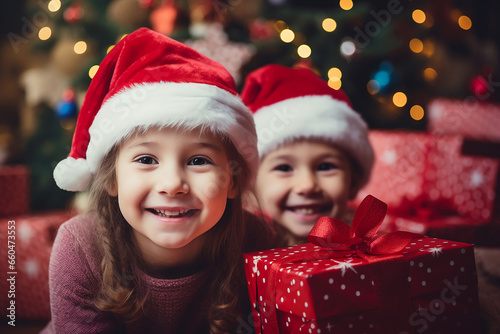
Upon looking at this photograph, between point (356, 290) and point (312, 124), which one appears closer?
point (356, 290)

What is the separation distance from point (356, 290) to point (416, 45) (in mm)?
1946

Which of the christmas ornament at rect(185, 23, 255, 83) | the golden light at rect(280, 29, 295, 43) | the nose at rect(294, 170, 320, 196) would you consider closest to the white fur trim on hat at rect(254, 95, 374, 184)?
the nose at rect(294, 170, 320, 196)

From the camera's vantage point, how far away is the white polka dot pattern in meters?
0.87

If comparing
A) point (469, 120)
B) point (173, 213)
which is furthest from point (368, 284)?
point (469, 120)

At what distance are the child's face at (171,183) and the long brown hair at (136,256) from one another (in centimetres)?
7

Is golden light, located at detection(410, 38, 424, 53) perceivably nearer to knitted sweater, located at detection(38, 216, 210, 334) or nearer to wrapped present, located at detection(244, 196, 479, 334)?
wrapped present, located at detection(244, 196, 479, 334)

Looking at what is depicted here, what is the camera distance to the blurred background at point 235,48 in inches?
83.8

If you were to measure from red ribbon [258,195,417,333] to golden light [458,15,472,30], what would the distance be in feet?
7.14

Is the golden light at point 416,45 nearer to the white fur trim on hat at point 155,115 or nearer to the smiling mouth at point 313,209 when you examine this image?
the smiling mouth at point 313,209

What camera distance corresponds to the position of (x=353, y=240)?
3.24 feet

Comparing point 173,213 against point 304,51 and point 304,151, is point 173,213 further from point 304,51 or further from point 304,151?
point 304,51

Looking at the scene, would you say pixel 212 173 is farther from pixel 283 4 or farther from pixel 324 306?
pixel 283 4

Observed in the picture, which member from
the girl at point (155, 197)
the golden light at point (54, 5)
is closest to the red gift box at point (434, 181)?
the girl at point (155, 197)

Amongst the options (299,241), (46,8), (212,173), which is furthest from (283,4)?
(212,173)
